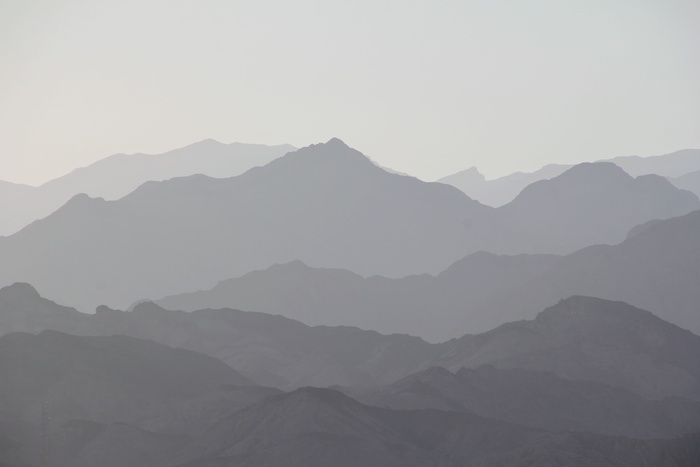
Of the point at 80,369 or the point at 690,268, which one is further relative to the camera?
the point at 690,268

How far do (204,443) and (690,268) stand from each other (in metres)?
101

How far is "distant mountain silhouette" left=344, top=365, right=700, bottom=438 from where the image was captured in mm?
95875

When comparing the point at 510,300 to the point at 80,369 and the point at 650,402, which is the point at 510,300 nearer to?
the point at 650,402

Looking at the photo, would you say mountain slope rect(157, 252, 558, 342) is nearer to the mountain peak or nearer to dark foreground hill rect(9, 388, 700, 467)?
the mountain peak

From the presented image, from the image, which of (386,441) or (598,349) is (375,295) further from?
(386,441)

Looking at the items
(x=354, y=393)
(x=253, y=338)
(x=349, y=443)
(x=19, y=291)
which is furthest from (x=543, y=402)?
(x=19, y=291)

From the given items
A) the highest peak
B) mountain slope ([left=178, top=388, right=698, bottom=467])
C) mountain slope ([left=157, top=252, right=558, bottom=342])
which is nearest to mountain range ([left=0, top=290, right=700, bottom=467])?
mountain slope ([left=178, top=388, right=698, bottom=467])

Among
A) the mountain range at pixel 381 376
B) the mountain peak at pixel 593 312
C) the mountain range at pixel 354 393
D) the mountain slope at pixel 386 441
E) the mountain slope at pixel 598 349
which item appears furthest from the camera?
the mountain peak at pixel 593 312

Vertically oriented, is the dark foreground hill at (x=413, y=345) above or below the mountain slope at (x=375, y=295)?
below

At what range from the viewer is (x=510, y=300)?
172625 mm

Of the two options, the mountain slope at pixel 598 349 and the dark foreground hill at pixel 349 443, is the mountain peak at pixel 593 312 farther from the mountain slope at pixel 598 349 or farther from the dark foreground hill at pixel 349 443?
the dark foreground hill at pixel 349 443

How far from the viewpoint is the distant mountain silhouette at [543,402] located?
315ft

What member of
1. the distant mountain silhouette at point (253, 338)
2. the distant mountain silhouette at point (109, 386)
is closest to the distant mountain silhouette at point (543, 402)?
the distant mountain silhouette at point (109, 386)

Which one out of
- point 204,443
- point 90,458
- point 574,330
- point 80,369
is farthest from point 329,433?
point 574,330
